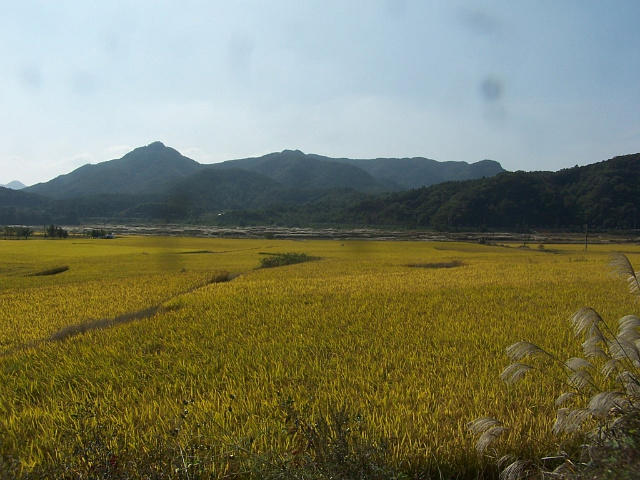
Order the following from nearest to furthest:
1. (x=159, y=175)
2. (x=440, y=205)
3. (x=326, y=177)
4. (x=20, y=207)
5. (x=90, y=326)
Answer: (x=90, y=326) < (x=440, y=205) < (x=20, y=207) < (x=159, y=175) < (x=326, y=177)

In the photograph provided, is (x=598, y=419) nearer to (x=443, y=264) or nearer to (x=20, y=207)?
(x=443, y=264)

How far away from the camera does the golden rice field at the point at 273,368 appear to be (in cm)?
316

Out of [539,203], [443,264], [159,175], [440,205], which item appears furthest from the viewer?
[159,175]

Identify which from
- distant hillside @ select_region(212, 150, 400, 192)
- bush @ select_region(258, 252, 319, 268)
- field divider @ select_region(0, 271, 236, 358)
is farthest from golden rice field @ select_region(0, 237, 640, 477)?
distant hillside @ select_region(212, 150, 400, 192)

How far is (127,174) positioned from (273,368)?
142 metres

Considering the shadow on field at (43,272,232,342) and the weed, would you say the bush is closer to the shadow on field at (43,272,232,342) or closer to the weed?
the weed

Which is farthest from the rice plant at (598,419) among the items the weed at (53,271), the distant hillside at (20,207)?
the distant hillside at (20,207)

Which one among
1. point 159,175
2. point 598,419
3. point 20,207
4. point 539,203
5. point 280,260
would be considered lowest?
point 280,260

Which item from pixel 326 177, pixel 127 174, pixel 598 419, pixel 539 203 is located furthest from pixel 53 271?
pixel 326 177

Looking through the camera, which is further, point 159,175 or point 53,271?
point 159,175

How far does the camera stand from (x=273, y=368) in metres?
5.00

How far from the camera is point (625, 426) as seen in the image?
2.54 m

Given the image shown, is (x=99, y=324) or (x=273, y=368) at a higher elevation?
(x=273, y=368)

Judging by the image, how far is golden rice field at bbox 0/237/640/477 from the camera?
3.16 metres
